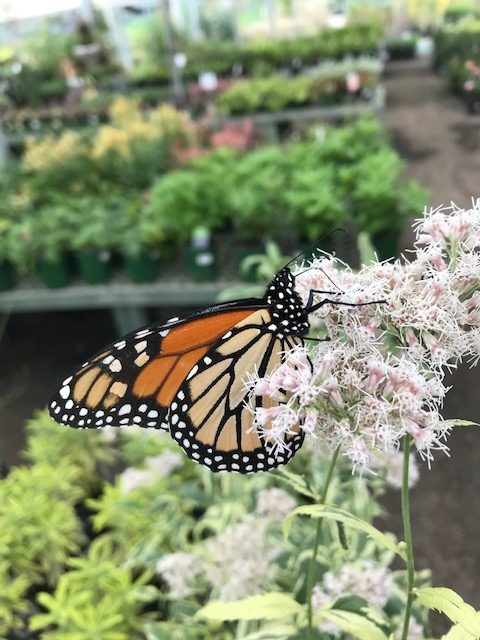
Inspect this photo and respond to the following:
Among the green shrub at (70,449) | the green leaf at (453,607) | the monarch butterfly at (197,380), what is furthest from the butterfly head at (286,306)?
the green shrub at (70,449)

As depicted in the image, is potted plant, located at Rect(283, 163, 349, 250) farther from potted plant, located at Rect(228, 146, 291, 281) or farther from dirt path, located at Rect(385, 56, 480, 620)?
dirt path, located at Rect(385, 56, 480, 620)

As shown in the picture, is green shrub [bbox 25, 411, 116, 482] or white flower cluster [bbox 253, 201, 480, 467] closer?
white flower cluster [bbox 253, 201, 480, 467]

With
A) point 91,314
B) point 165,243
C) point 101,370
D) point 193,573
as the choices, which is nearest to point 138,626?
point 193,573

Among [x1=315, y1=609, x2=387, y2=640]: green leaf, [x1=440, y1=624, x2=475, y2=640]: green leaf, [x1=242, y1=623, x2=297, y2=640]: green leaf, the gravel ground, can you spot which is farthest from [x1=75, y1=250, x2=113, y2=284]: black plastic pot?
[x1=440, y1=624, x2=475, y2=640]: green leaf

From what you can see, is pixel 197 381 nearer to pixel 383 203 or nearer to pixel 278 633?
pixel 278 633

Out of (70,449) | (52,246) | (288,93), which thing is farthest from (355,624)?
(288,93)

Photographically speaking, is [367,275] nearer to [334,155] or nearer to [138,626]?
[138,626]
